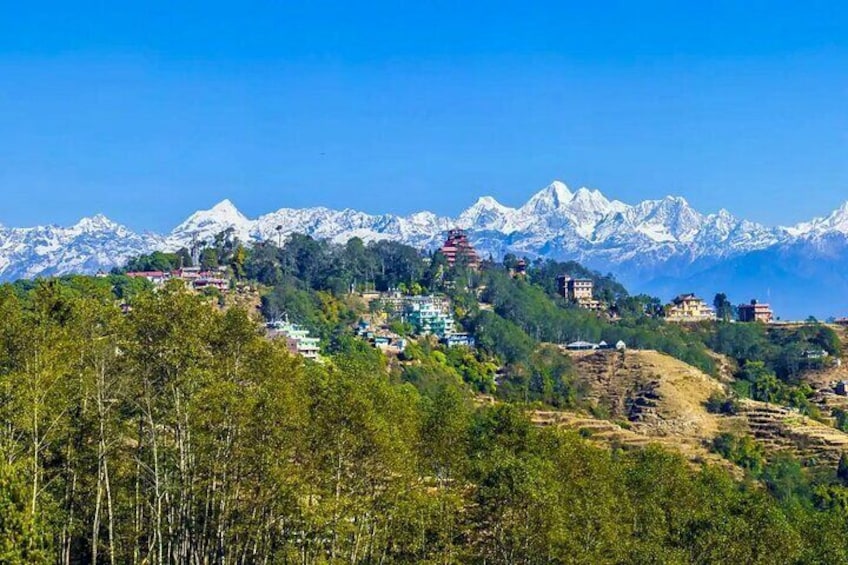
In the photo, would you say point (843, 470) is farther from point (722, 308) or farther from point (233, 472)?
point (722, 308)

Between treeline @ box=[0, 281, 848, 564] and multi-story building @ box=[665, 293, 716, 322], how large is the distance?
12530cm

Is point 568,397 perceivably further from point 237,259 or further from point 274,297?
point 237,259

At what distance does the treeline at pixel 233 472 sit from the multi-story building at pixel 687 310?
125 m

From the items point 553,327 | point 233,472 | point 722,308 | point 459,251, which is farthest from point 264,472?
point 722,308

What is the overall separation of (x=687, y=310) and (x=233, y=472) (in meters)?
143

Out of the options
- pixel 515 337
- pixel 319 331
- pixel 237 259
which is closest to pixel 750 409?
pixel 515 337

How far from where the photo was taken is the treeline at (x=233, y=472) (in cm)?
2705

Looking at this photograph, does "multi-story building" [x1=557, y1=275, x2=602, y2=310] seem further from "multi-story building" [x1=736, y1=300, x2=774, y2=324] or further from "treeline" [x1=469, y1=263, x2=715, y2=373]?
"multi-story building" [x1=736, y1=300, x2=774, y2=324]

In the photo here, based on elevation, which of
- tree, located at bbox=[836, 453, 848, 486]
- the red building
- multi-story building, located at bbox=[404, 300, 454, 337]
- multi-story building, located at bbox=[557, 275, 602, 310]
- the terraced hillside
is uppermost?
the red building

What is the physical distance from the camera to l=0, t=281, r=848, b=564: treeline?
1065 inches

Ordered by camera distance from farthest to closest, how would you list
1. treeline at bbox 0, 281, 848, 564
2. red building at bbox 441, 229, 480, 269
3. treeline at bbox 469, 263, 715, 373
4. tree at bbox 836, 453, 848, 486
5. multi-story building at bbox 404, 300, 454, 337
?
1. red building at bbox 441, 229, 480, 269
2. multi-story building at bbox 404, 300, 454, 337
3. treeline at bbox 469, 263, 715, 373
4. tree at bbox 836, 453, 848, 486
5. treeline at bbox 0, 281, 848, 564

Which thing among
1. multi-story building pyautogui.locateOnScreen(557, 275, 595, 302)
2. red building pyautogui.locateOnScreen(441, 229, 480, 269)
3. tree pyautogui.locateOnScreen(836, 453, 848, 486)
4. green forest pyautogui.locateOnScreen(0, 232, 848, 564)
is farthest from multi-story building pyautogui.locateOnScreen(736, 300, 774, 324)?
green forest pyautogui.locateOnScreen(0, 232, 848, 564)

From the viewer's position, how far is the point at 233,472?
2845 centimetres

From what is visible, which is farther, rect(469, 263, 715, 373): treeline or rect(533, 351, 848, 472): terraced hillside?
rect(469, 263, 715, 373): treeline
